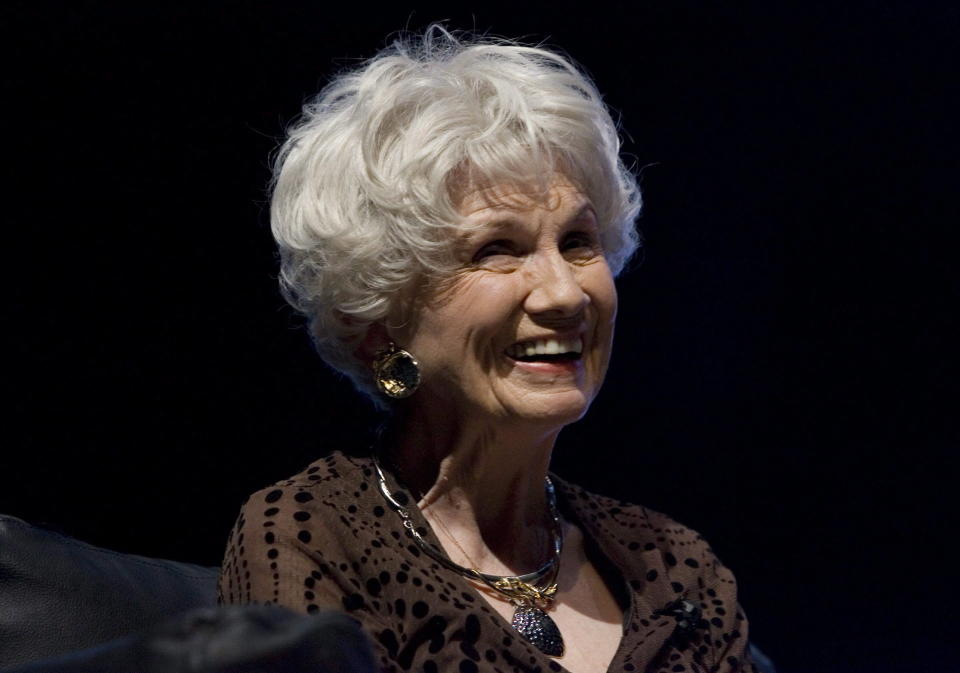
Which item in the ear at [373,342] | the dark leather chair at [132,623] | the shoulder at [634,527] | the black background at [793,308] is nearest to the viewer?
the dark leather chair at [132,623]

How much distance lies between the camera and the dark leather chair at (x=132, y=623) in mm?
840

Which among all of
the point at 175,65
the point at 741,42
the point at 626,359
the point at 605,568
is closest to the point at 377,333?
the point at 605,568

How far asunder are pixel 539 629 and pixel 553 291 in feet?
1.58

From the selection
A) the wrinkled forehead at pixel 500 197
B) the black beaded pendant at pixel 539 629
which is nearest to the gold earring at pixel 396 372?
the wrinkled forehead at pixel 500 197

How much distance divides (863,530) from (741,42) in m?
1.10

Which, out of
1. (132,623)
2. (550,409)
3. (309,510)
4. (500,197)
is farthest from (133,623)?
(500,197)

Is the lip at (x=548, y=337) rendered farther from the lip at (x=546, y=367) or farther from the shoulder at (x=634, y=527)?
the shoulder at (x=634, y=527)

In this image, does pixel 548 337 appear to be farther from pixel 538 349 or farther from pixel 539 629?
pixel 539 629

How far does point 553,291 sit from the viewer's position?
1.74 metres

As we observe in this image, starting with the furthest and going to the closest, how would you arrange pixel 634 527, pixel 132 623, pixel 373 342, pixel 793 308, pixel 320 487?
pixel 793 308, pixel 634 527, pixel 373 342, pixel 320 487, pixel 132 623

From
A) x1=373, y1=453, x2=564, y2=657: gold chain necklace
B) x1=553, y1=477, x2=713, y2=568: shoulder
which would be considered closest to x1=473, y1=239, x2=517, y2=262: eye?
x1=373, y1=453, x2=564, y2=657: gold chain necklace

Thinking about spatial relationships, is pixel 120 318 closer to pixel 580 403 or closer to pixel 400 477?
pixel 400 477

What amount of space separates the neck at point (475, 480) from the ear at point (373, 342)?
4.6 inches

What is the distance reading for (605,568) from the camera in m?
1.95
